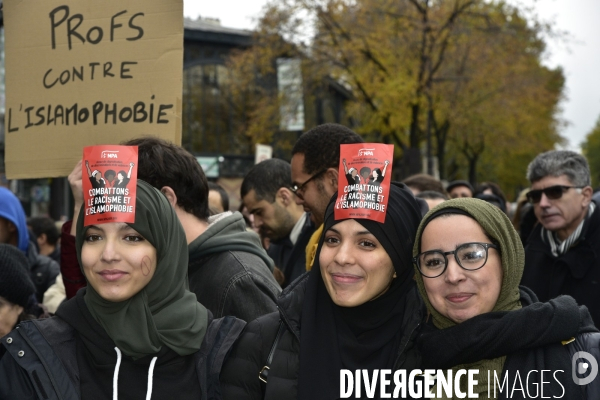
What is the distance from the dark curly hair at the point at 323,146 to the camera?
13.9ft

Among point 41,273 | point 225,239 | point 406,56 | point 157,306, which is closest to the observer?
point 157,306

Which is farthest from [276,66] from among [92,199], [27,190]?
[92,199]

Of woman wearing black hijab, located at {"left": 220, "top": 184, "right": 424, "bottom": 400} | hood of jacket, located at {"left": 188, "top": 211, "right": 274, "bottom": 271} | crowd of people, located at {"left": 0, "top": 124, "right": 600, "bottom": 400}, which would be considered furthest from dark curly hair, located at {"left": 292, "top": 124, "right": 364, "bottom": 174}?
woman wearing black hijab, located at {"left": 220, "top": 184, "right": 424, "bottom": 400}

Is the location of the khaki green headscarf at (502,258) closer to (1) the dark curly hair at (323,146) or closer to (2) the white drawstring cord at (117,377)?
(2) the white drawstring cord at (117,377)

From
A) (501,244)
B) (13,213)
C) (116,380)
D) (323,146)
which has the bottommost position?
(116,380)

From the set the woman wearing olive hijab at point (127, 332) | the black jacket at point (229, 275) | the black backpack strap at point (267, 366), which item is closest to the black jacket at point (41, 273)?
the black jacket at point (229, 275)

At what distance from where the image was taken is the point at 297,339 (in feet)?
9.41

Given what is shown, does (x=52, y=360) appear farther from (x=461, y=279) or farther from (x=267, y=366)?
(x=461, y=279)

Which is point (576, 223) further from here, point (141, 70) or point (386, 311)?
point (141, 70)

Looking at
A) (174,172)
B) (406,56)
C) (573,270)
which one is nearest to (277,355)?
(174,172)

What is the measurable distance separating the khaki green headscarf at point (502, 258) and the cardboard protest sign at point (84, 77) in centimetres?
166

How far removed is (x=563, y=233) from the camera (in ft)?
17.4

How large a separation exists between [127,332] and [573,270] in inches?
134

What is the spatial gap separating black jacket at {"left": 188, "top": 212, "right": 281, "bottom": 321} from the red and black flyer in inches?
25.4
